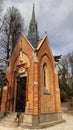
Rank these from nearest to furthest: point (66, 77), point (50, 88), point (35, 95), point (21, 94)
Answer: point (35, 95)
point (21, 94)
point (50, 88)
point (66, 77)

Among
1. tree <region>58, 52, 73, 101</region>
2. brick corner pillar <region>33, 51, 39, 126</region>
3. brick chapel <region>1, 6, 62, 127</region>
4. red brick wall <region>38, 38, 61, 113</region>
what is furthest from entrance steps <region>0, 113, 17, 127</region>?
tree <region>58, 52, 73, 101</region>

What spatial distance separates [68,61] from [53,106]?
29.7 meters

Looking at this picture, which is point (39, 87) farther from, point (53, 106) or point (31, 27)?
point (31, 27)

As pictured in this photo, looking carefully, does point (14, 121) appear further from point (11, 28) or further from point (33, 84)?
point (11, 28)

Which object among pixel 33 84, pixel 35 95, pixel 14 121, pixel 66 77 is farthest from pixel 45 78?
pixel 66 77

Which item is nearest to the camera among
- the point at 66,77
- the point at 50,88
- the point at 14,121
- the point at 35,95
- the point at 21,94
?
the point at 14,121

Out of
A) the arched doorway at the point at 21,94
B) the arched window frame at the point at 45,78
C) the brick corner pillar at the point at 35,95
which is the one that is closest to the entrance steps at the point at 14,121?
the brick corner pillar at the point at 35,95

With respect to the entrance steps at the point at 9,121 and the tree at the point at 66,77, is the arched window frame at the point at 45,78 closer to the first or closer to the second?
the entrance steps at the point at 9,121

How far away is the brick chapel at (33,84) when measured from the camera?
17031 mm

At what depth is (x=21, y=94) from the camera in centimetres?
1891

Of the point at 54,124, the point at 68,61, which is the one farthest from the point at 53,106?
the point at 68,61

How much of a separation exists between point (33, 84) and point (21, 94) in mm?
2575

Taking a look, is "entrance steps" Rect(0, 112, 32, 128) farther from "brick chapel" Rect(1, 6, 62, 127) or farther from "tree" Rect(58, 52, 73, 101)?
"tree" Rect(58, 52, 73, 101)

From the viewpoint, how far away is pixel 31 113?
1655cm
